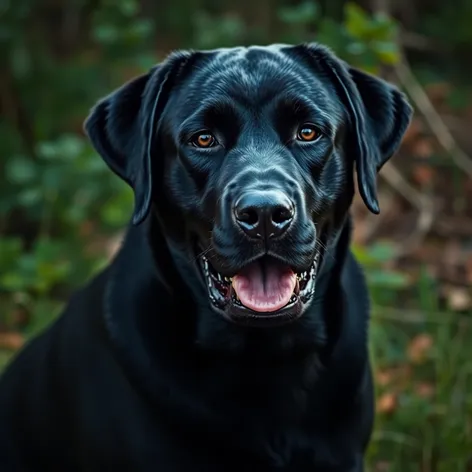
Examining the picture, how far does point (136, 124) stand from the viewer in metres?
2.67

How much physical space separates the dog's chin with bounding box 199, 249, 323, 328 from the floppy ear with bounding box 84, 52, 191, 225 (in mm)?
279

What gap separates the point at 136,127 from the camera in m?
2.66

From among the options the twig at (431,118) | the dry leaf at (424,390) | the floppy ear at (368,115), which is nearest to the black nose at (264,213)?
the floppy ear at (368,115)

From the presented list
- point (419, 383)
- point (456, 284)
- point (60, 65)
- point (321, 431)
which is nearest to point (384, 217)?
point (456, 284)

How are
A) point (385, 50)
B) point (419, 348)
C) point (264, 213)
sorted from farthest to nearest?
point (419, 348), point (385, 50), point (264, 213)

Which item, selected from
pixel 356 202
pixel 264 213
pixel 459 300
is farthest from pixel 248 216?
pixel 356 202

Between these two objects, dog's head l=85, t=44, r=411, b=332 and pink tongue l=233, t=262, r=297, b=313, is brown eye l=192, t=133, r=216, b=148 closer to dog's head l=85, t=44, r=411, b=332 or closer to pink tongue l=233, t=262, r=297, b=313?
dog's head l=85, t=44, r=411, b=332

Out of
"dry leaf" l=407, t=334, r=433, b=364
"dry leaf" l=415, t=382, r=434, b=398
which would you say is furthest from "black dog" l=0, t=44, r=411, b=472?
"dry leaf" l=407, t=334, r=433, b=364

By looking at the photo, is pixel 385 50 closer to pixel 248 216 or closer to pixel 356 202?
pixel 356 202

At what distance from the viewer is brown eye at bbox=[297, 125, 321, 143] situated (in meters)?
2.51

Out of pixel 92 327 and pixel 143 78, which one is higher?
pixel 143 78

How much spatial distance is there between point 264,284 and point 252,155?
301mm

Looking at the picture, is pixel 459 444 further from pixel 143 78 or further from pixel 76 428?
pixel 143 78

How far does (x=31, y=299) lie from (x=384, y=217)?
176 centimetres
